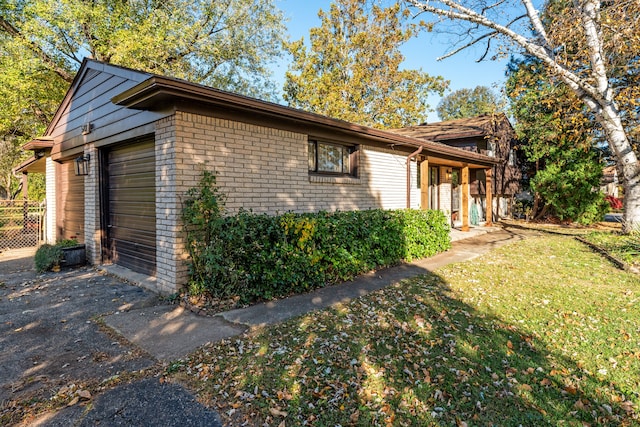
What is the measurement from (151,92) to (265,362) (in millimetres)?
3909

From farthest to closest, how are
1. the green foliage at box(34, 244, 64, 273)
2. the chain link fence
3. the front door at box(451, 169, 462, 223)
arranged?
the front door at box(451, 169, 462, 223), the chain link fence, the green foliage at box(34, 244, 64, 273)

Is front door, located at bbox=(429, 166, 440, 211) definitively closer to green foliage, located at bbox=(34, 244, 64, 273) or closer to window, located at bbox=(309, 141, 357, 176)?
window, located at bbox=(309, 141, 357, 176)

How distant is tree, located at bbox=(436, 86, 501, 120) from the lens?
47688 millimetres

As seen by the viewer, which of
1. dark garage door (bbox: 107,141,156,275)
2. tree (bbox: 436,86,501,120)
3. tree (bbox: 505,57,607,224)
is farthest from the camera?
tree (bbox: 436,86,501,120)

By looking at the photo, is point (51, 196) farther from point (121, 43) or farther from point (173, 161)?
point (173, 161)

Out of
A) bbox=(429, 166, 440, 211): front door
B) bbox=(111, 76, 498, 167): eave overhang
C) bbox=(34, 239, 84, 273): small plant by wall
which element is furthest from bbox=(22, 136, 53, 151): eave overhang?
bbox=(429, 166, 440, 211): front door

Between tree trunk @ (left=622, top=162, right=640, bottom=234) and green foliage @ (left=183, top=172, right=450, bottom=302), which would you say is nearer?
green foliage @ (left=183, top=172, right=450, bottom=302)

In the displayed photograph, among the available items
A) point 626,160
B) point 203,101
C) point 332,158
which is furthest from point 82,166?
point 626,160

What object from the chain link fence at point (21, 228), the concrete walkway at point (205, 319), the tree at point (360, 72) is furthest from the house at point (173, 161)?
the tree at point (360, 72)

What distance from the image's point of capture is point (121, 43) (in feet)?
43.6

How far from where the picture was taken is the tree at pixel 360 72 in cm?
2383

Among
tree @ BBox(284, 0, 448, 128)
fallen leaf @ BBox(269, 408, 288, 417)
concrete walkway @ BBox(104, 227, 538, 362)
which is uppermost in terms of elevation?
tree @ BBox(284, 0, 448, 128)

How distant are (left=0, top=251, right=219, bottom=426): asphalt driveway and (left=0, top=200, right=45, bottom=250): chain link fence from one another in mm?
8101

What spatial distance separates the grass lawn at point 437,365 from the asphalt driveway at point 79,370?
281mm
